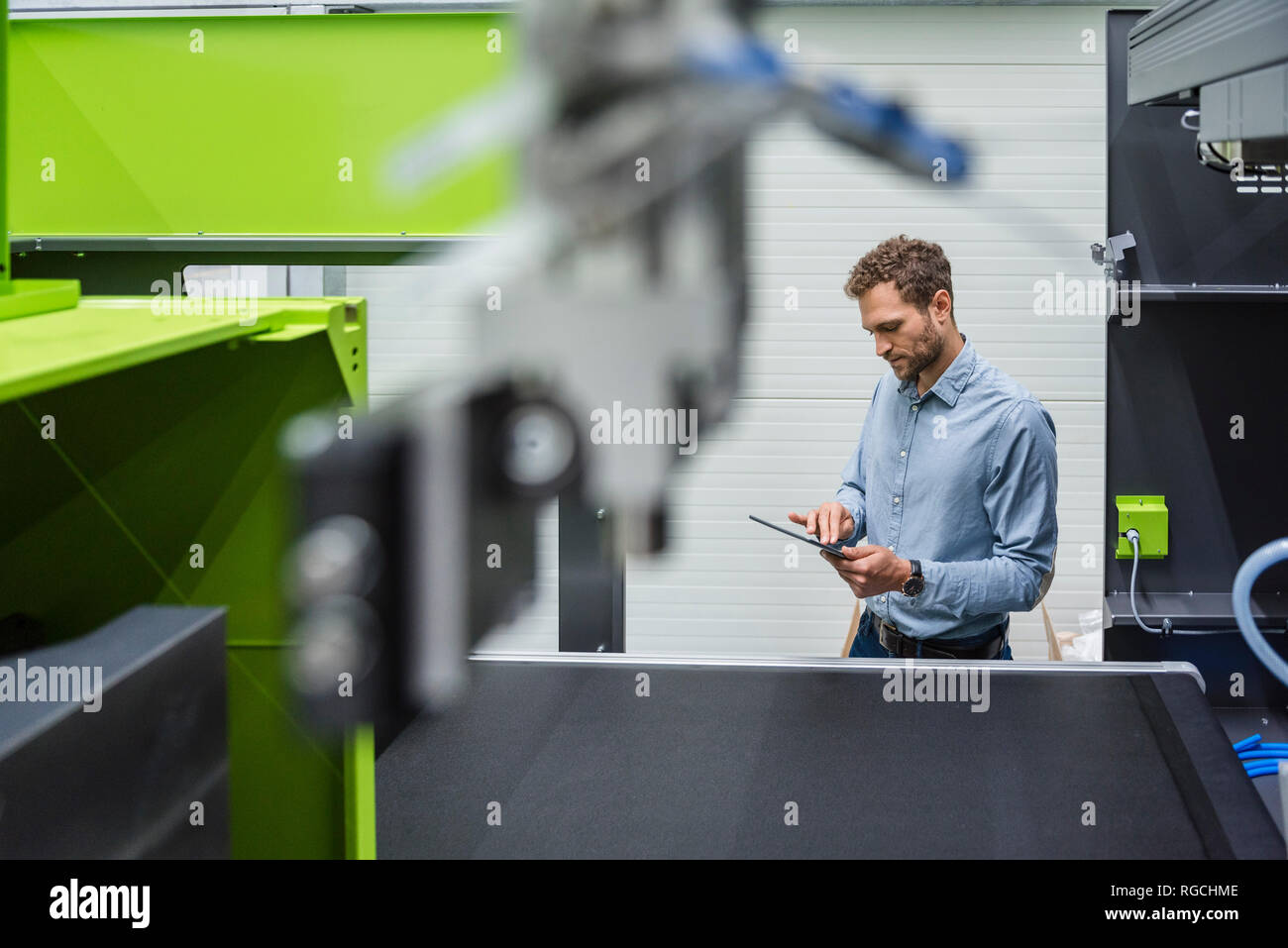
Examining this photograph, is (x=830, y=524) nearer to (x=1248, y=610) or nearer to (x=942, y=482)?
(x=942, y=482)

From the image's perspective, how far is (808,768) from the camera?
4.91 ft

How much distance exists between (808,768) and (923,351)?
103 cm

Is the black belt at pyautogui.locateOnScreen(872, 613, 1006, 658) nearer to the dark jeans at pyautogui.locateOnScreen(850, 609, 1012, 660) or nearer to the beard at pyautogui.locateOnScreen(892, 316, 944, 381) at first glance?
the dark jeans at pyautogui.locateOnScreen(850, 609, 1012, 660)

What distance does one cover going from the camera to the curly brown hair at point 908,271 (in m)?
2.24

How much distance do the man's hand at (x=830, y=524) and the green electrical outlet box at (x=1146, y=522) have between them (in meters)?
1.28

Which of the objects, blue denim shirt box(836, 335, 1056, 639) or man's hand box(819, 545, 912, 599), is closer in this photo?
man's hand box(819, 545, 912, 599)

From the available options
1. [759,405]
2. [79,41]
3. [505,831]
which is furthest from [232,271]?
[505,831]

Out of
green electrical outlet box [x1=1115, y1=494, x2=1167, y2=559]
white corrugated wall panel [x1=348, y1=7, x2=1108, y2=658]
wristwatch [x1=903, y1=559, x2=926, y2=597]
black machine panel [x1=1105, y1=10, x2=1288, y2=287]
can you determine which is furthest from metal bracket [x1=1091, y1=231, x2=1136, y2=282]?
wristwatch [x1=903, y1=559, x2=926, y2=597]

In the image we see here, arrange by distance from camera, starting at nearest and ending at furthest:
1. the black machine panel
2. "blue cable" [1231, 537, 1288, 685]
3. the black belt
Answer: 1. "blue cable" [1231, 537, 1288, 685]
2. the black belt
3. the black machine panel

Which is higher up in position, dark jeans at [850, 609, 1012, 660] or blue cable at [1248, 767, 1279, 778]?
dark jeans at [850, 609, 1012, 660]

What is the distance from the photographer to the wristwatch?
2.02m

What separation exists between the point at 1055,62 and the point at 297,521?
10.3 feet

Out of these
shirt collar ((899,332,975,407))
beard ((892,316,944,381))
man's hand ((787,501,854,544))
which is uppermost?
beard ((892,316,944,381))

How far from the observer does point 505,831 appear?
4.41 feet
